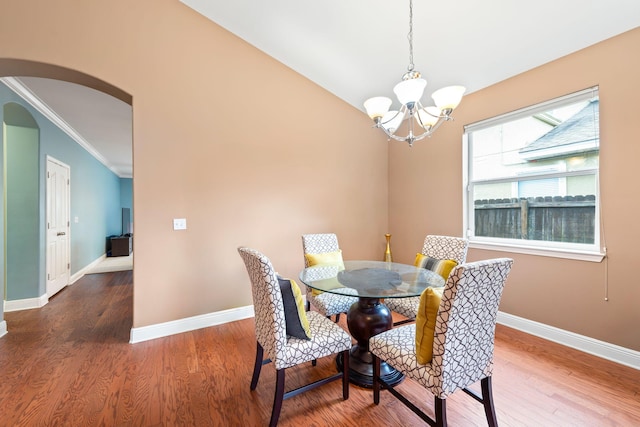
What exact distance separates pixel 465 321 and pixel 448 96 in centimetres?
136

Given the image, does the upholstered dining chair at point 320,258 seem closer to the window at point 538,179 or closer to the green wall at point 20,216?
the window at point 538,179

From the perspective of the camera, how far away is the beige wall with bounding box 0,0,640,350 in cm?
220

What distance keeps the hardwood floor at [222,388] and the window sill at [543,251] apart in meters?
0.81

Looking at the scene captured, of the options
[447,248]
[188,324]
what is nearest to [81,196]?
[188,324]

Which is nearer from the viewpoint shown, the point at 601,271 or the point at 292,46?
the point at 601,271

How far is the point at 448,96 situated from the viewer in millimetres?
1742

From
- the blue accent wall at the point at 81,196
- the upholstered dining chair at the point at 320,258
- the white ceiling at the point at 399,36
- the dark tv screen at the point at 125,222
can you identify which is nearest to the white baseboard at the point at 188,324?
the upholstered dining chair at the point at 320,258

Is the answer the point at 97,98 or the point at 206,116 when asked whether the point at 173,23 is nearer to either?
the point at 206,116

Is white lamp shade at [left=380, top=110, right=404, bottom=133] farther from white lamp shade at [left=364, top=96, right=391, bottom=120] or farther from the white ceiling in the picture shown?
the white ceiling

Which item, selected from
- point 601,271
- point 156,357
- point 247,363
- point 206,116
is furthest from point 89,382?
point 601,271

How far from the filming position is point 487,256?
3057 millimetres

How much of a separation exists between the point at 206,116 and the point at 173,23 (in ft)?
3.11

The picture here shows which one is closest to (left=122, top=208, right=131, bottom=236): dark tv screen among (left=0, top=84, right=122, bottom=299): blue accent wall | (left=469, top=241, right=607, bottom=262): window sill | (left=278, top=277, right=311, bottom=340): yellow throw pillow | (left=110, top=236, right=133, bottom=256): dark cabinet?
(left=0, top=84, right=122, bottom=299): blue accent wall

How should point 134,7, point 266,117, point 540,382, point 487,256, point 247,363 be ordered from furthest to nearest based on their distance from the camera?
point 266,117
point 487,256
point 134,7
point 247,363
point 540,382
